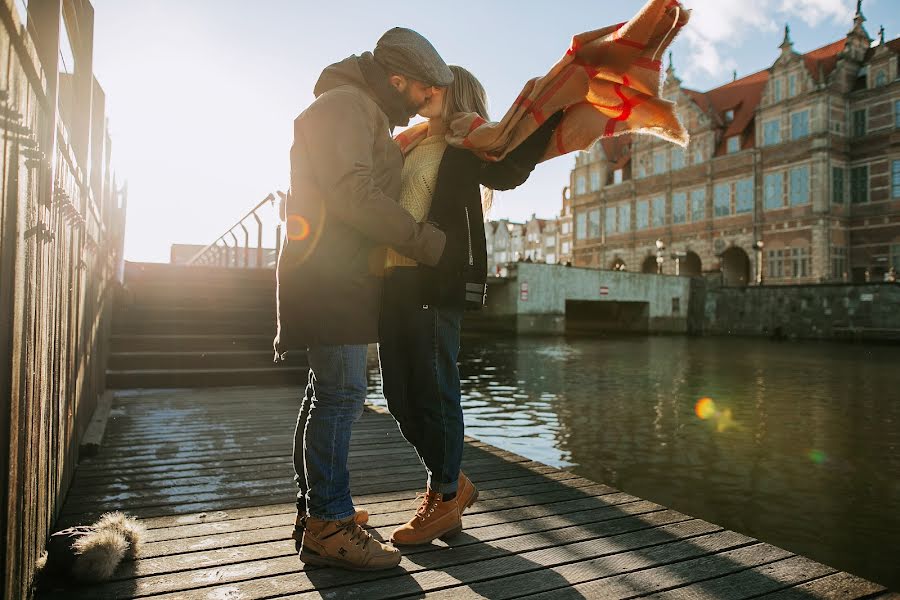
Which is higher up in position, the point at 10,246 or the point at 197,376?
the point at 10,246

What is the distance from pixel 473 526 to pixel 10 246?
6.27 ft

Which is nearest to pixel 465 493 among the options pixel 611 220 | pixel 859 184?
pixel 859 184

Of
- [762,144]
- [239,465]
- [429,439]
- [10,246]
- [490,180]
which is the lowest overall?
[239,465]

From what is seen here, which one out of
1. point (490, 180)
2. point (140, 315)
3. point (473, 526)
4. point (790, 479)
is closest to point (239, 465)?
point (473, 526)

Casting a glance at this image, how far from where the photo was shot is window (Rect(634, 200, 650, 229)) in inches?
1597

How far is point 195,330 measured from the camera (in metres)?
8.30

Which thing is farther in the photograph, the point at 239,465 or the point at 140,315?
the point at 140,315

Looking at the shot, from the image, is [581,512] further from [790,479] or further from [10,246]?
[790,479]

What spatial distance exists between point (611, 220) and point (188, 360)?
3871cm

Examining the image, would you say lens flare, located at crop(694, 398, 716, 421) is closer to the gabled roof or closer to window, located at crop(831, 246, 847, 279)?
window, located at crop(831, 246, 847, 279)

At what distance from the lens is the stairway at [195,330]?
7086 millimetres

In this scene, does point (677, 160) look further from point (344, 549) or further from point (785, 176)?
point (344, 549)

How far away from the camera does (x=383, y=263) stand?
2.42 metres

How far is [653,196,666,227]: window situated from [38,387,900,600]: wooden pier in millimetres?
37808
